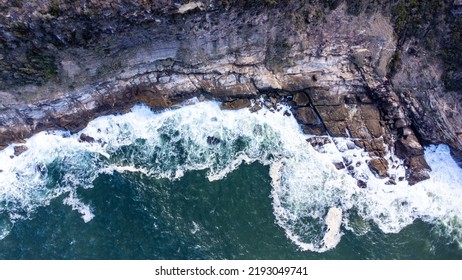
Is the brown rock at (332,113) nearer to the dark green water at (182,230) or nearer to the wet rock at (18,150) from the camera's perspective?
the dark green water at (182,230)

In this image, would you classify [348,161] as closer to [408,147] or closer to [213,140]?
[408,147]

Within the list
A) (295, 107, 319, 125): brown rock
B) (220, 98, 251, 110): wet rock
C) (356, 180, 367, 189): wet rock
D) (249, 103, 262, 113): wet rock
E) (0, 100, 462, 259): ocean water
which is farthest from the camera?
(249, 103, 262, 113): wet rock

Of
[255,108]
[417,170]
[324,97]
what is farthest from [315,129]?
[417,170]

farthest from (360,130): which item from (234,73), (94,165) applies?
(94,165)

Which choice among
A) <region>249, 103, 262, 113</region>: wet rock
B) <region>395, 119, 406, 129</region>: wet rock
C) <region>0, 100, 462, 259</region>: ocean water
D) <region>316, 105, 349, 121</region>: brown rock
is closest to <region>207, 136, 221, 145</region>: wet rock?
<region>0, 100, 462, 259</region>: ocean water

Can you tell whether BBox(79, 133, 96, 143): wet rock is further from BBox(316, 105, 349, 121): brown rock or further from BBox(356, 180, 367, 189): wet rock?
BBox(356, 180, 367, 189): wet rock
